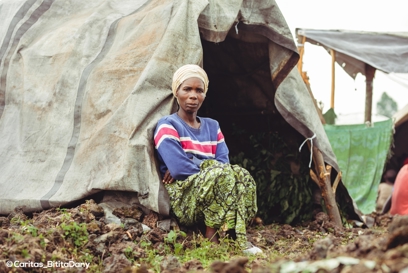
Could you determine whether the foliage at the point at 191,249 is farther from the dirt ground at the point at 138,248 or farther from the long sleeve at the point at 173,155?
the long sleeve at the point at 173,155

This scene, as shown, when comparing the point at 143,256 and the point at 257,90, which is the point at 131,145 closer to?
the point at 143,256

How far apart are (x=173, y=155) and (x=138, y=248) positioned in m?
0.87

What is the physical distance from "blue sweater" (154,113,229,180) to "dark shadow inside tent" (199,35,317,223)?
1.61 m

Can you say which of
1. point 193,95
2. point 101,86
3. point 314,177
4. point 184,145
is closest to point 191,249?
point 184,145

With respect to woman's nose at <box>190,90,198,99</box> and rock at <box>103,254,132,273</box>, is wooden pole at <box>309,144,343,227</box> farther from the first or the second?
rock at <box>103,254,132,273</box>

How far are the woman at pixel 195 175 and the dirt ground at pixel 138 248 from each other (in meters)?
0.21

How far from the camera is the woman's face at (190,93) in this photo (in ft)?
14.5

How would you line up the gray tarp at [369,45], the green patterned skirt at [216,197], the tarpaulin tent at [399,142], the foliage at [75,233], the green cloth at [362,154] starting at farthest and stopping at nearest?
the tarpaulin tent at [399,142]
the green cloth at [362,154]
the gray tarp at [369,45]
the green patterned skirt at [216,197]
the foliage at [75,233]

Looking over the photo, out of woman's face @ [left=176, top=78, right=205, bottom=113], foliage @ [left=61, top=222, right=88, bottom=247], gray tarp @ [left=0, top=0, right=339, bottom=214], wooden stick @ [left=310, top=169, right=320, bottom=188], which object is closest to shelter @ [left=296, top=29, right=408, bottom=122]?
gray tarp @ [left=0, top=0, right=339, bottom=214]

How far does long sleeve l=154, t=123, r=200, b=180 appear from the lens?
4184 mm

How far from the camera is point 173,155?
4.18 meters

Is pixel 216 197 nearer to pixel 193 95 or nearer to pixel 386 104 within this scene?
pixel 193 95

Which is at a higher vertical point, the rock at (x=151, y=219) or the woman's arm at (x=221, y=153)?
the woman's arm at (x=221, y=153)

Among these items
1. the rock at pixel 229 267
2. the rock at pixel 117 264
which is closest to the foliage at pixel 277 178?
the rock at pixel 117 264
